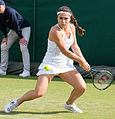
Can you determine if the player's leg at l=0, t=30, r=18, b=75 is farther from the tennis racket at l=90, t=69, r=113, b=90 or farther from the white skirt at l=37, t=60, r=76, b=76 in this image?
the white skirt at l=37, t=60, r=76, b=76

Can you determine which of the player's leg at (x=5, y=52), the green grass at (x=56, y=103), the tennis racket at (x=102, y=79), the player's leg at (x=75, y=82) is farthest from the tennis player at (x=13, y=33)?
the player's leg at (x=75, y=82)

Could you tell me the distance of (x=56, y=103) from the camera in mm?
5508

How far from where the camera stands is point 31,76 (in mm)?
8898

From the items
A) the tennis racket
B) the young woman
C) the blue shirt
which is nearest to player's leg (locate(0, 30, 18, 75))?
the blue shirt

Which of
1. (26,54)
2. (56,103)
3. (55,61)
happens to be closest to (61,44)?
(55,61)

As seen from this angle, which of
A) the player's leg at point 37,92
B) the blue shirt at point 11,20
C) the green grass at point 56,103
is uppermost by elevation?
the blue shirt at point 11,20

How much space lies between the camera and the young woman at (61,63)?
4664mm

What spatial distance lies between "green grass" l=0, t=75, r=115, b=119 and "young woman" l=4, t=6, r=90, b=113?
0.65 feet

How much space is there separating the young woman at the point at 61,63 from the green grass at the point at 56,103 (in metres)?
0.20

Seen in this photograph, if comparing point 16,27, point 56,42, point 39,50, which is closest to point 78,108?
point 56,42

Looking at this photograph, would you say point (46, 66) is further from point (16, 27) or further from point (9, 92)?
point (16, 27)

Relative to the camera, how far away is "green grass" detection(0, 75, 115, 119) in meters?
4.71

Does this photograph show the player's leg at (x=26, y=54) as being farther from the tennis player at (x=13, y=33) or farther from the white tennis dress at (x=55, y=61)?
the white tennis dress at (x=55, y=61)

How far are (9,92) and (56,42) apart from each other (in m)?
2.10
